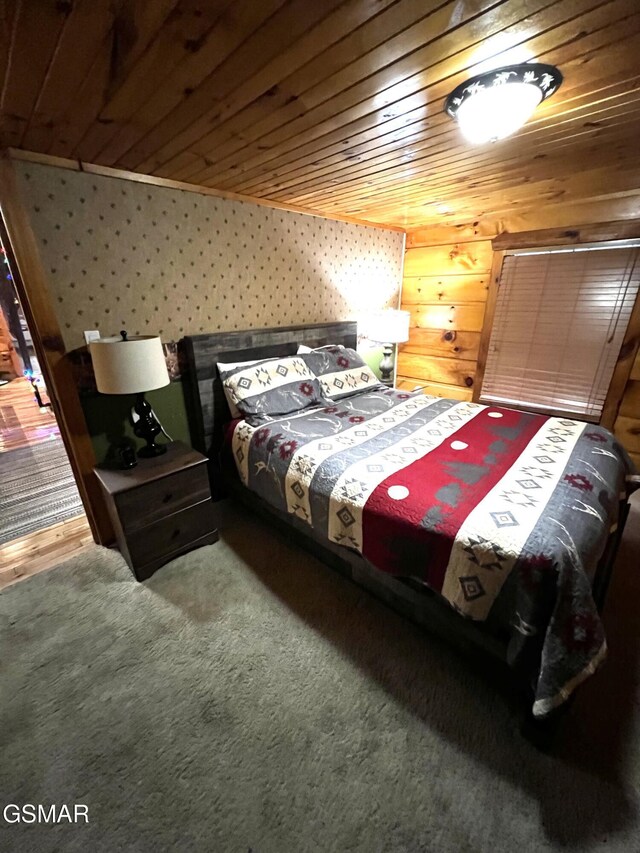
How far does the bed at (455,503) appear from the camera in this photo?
105cm

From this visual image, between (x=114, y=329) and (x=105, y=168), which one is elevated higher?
(x=105, y=168)

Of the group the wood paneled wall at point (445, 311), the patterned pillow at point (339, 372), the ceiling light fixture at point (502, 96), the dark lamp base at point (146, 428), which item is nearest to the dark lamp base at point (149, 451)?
the dark lamp base at point (146, 428)

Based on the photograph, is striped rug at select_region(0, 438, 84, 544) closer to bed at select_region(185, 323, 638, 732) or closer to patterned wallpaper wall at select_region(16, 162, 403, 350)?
bed at select_region(185, 323, 638, 732)

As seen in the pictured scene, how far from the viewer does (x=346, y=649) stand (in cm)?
149

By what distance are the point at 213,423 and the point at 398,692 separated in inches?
71.8

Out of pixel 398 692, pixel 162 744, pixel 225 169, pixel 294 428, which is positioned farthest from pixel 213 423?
pixel 398 692

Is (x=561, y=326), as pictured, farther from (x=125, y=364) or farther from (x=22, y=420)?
(x=22, y=420)

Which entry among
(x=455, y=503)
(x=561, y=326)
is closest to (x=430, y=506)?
(x=455, y=503)

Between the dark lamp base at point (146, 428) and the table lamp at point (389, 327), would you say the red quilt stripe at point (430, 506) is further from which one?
the table lamp at point (389, 327)

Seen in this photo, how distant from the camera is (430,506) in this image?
1307 mm

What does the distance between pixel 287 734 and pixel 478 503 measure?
1.07 meters

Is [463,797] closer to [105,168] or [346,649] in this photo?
[346,649]

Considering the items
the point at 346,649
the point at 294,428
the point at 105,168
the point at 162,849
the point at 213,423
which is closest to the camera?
the point at 162,849

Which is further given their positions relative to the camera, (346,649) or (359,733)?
(346,649)
